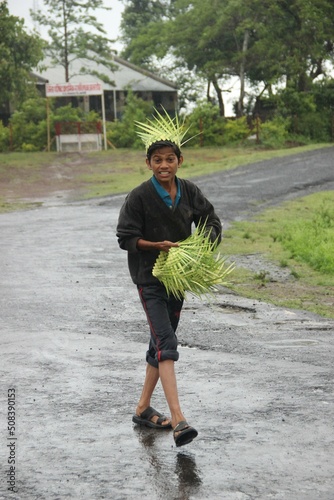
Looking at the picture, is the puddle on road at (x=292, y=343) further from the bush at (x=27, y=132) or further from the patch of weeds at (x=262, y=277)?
the bush at (x=27, y=132)

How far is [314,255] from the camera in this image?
14508 millimetres

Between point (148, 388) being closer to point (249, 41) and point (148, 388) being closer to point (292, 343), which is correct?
point (292, 343)

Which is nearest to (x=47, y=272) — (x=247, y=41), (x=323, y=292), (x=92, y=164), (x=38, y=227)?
(x=323, y=292)

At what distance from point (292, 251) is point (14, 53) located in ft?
89.0

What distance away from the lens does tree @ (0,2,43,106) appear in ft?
130

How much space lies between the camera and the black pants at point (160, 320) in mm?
5973

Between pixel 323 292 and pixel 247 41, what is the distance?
49.5 m

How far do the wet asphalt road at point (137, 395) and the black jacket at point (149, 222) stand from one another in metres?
0.96

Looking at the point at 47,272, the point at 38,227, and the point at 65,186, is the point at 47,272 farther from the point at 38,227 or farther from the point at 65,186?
the point at 65,186

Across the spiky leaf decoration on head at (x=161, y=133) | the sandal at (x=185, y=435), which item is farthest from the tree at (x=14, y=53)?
the sandal at (x=185, y=435)

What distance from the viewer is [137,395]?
691cm

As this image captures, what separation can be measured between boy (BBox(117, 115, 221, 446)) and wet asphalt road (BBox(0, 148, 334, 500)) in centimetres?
46

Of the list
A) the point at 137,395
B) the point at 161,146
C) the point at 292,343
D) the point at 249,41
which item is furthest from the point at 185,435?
the point at 249,41

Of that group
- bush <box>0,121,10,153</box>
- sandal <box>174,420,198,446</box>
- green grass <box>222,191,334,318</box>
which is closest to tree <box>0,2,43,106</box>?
bush <box>0,121,10,153</box>
